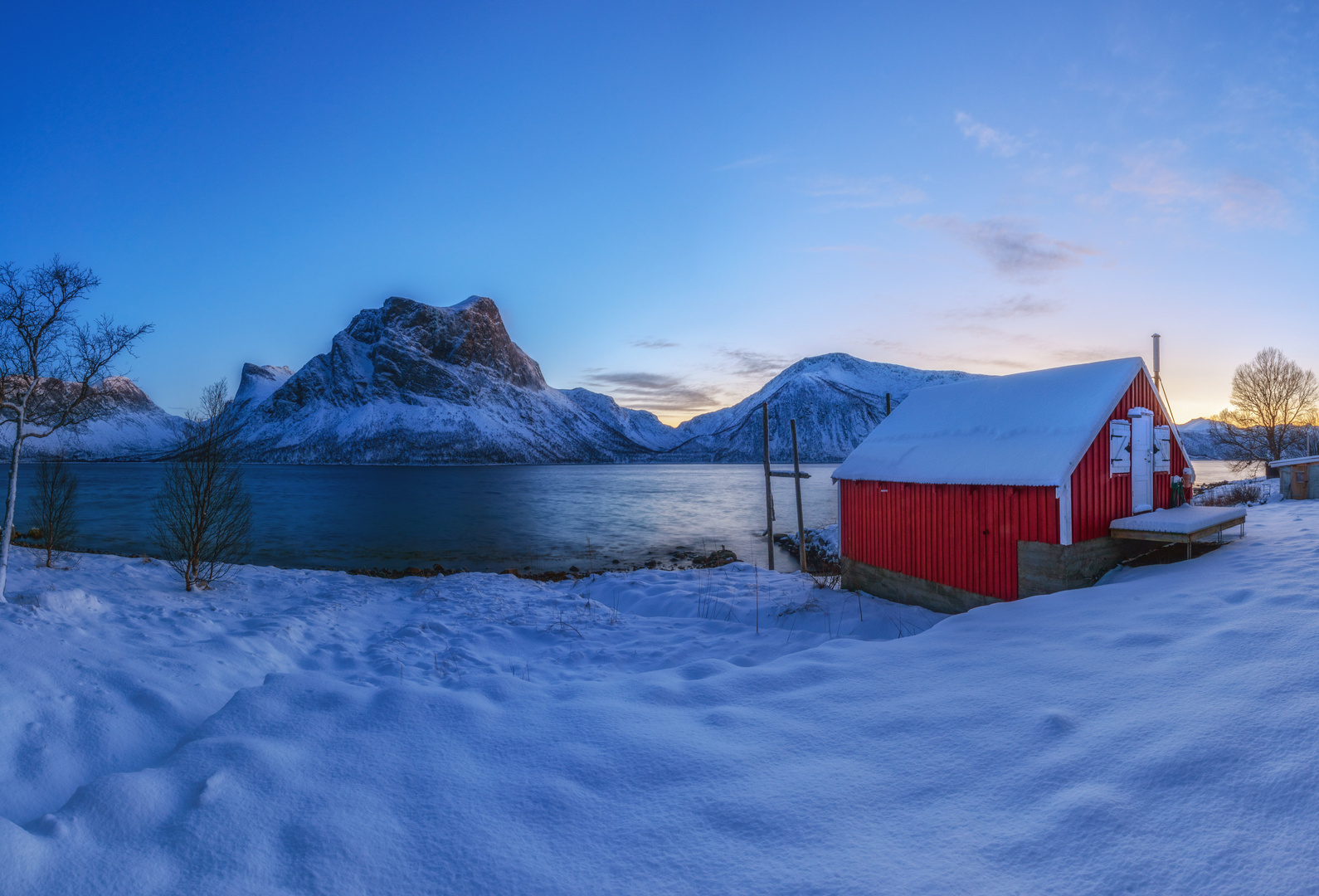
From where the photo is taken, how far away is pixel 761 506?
59.4 metres

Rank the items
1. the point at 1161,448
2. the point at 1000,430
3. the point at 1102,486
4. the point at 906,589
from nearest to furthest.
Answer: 1. the point at 1102,486
2. the point at 1000,430
3. the point at 1161,448
4. the point at 906,589

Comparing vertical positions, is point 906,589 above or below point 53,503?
below

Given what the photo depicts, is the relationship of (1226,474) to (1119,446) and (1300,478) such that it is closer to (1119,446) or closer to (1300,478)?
(1300,478)

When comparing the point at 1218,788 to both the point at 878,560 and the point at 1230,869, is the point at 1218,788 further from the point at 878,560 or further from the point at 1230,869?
the point at 878,560

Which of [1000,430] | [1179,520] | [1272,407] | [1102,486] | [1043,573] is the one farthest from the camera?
[1272,407]

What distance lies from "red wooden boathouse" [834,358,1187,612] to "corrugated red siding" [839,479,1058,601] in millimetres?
24

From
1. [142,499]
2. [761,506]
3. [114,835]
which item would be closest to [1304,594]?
[114,835]

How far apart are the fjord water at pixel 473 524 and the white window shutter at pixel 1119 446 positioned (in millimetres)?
16245

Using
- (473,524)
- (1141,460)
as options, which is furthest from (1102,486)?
(473,524)

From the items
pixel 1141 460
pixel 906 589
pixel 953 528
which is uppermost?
pixel 1141 460

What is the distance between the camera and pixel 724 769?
4.01 metres

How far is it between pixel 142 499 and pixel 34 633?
214ft

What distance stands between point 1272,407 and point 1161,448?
38.0m

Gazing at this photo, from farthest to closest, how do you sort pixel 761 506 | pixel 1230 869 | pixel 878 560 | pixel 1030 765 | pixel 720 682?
pixel 761 506, pixel 878 560, pixel 720 682, pixel 1030 765, pixel 1230 869
